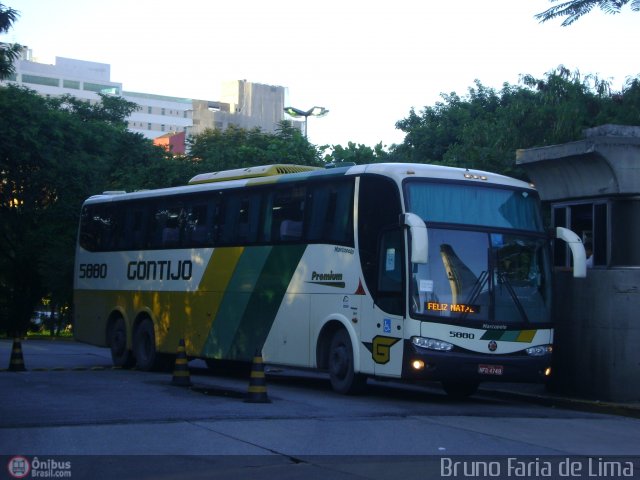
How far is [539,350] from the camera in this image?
1537cm

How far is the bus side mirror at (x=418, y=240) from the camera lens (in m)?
14.0

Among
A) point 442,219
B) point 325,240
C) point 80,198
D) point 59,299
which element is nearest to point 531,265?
point 442,219

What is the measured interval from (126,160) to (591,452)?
1739 inches

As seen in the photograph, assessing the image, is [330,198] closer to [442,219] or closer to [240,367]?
[442,219]

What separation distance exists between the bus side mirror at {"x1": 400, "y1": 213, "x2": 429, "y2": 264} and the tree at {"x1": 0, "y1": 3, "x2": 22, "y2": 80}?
8.05 metres

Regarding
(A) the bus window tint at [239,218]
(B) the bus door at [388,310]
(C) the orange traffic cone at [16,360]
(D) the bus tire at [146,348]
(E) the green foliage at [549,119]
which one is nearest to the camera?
(B) the bus door at [388,310]

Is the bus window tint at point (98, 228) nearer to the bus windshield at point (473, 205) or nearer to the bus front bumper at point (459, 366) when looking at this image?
the bus windshield at point (473, 205)

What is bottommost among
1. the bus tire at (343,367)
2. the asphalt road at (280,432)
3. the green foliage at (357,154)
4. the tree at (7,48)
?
the asphalt road at (280,432)

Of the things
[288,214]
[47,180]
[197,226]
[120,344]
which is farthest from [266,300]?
[47,180]

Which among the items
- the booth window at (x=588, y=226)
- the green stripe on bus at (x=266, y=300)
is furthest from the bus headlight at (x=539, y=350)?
the green stripe on bus at (x=266, y=300)

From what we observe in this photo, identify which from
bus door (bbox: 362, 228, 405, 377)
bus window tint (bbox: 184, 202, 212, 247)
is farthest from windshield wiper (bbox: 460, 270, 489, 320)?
bus window tint (bbox: 184, 202, 212, 247)

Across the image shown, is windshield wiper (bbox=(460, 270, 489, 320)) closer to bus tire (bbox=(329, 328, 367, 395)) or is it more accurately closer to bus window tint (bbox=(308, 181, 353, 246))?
bus tire (bbox=(329, 328, 367, 395))

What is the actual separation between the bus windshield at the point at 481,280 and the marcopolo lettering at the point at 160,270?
7001 millimetres

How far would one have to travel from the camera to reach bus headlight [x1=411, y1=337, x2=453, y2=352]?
1463cm
